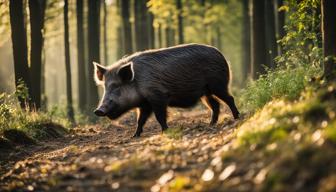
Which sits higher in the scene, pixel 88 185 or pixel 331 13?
pixel 331 13

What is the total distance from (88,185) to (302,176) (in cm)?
276

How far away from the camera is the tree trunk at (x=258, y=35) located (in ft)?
60.1

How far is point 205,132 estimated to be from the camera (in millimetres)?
10602

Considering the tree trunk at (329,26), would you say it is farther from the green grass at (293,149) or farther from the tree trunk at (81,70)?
the tree trunk at (81,70)

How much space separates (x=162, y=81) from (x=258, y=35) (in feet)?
23.2

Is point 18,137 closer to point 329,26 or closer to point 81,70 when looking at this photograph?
point 329,26

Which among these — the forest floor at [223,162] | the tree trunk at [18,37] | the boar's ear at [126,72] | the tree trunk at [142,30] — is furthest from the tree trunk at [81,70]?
the forest floor at [223,162]

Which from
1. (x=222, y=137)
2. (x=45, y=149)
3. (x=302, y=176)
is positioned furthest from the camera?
(x=45, y=149)

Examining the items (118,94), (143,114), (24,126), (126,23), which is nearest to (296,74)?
(143,114)

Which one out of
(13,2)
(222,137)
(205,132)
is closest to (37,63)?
(13,2)

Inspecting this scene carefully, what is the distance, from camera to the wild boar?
12.1 meters

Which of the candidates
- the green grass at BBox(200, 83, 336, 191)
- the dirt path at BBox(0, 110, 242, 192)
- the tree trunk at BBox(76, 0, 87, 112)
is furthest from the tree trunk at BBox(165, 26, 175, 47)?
the green grass at BBox(200, 83, 336, 191)

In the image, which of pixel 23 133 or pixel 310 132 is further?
pixel 23 133

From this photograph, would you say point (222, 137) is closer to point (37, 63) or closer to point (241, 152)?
point (241, 152)
